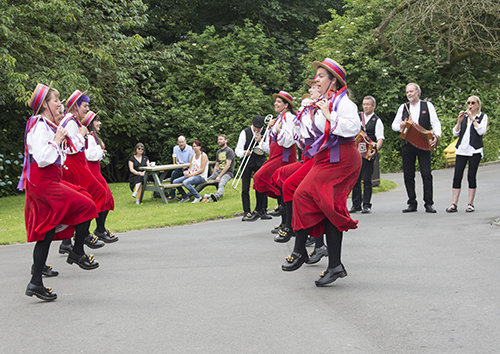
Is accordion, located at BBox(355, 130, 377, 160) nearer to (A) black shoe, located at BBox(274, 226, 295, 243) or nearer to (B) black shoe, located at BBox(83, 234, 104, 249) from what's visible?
(A) black shoe, located at BBox(274, 226, 295, 243)

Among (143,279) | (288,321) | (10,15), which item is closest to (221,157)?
(10,15)

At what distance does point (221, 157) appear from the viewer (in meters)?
14.9

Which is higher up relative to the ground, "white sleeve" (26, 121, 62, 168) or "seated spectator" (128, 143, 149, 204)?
"white sleeve" (26, 121, 62, 168)

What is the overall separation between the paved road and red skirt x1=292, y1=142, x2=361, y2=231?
676 mm

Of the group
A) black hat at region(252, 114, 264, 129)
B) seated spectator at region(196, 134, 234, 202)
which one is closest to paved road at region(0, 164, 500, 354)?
black hat at region(252, 114, 264, 129)

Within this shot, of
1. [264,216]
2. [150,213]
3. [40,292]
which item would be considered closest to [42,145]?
[40,292]

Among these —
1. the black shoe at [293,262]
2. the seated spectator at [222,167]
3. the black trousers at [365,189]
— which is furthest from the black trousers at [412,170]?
the black shoe at [293,262]

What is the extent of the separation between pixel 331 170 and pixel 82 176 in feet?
11.8

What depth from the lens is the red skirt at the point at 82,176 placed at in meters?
7.40

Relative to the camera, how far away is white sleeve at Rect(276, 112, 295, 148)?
27.8ft

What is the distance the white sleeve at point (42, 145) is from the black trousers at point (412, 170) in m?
6.82

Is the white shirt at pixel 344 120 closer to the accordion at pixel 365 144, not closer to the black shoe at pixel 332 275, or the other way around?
the black shoe at pixel 332 275

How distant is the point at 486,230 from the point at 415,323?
4223 millimetres

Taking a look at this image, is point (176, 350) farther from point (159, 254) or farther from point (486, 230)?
point (486, 230)
